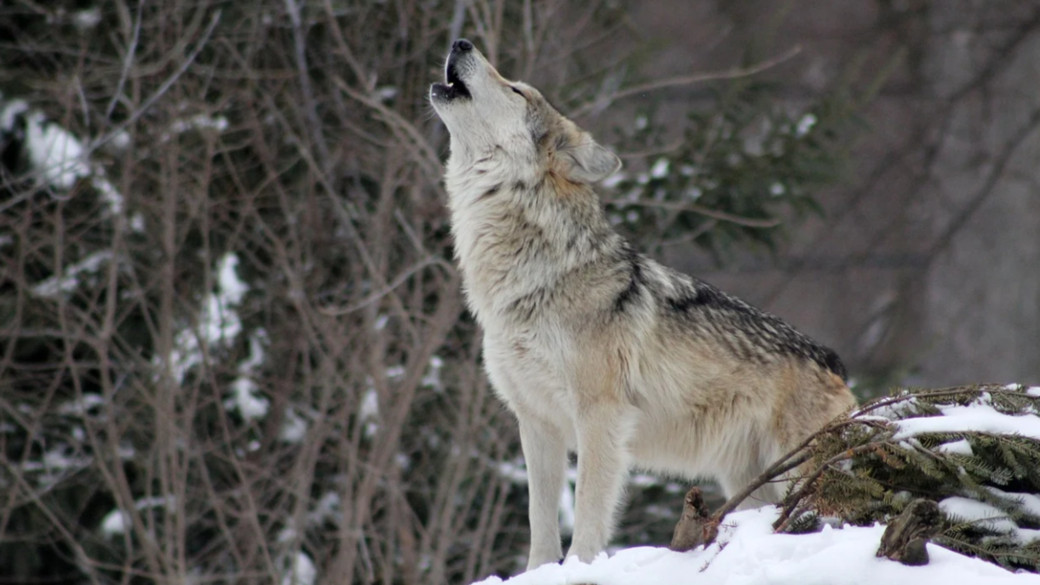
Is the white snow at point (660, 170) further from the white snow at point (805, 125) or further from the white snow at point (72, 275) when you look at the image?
the white snow at point (72, 275)

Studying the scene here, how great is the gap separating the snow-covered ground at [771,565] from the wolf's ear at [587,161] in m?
2.08

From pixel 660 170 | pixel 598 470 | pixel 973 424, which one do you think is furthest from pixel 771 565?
pixel 660 170

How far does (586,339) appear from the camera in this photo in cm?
511

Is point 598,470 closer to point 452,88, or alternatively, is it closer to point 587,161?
point 587,161

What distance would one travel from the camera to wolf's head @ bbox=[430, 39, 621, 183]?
5.40m

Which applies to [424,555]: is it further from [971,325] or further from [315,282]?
[971,325]

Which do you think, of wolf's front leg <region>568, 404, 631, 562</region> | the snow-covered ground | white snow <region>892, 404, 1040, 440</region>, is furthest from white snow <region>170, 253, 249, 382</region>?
white snow <region>892, 404, 1040, 440</region>

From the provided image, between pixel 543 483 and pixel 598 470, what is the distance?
1.10ft

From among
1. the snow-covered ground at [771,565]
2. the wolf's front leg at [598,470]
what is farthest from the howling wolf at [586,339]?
the snow-covered ground at [771,565]

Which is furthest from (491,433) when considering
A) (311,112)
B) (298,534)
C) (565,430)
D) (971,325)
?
(971,325)

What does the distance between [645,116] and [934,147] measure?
9.44 meters

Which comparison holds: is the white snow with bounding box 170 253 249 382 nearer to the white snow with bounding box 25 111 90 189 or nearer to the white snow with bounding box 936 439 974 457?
the white snow with bounding box 25 111 90 189

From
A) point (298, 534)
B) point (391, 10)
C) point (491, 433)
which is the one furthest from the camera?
point (391, 10)

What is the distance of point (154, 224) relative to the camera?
9500 millimetres
